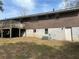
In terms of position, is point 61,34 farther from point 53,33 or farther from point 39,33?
point 39,33

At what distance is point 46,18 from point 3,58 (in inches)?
708

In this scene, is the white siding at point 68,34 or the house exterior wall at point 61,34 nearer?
the house exterior wall at point 61,34

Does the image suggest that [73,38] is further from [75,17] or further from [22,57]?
[22,57]

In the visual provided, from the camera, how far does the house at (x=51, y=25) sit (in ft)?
89.2

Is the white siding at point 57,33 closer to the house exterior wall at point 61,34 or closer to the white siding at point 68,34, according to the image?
the house exterior wall at point 61,34

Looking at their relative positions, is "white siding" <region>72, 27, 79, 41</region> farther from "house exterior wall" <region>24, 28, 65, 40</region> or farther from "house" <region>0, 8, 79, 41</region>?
"house exterior wall" <region>24, 28, 65, 40</region>

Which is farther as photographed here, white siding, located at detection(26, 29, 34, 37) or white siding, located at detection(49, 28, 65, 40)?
white siding, located at detection(26, 29, 34, 37)

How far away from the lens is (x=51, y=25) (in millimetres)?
30094

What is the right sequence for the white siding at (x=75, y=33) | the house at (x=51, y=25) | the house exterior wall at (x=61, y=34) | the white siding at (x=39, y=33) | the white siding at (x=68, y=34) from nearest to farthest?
the white siding at (x=75, y=33) < the house exterior wall at (x=61, y=34) < the house at (x=51, y=25) < the white siding at (x=68, y=34) < the white siding at (x=39, y=33)

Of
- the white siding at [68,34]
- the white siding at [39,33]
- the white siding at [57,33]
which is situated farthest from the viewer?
the white siding at [39,33]

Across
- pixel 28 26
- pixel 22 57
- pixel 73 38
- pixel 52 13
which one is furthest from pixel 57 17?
pixel 22 57

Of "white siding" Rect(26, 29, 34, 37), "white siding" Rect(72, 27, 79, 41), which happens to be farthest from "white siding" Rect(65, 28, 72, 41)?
"white siding" Rect(26, 29, 34, 37)

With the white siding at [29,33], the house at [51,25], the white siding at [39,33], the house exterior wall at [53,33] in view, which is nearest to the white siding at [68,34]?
the house at [51,25]

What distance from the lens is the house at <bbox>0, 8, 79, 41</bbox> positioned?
27197mm
